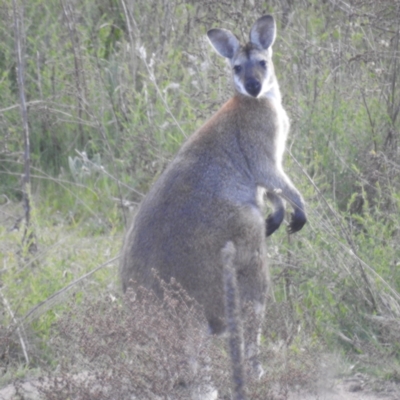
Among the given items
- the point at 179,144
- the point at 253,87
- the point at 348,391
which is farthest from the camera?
the point at 179,144

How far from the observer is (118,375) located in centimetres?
341

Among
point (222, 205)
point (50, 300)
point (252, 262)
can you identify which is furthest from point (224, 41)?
point (50, 300)

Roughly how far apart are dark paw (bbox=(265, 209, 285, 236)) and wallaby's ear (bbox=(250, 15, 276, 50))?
1.16 metres

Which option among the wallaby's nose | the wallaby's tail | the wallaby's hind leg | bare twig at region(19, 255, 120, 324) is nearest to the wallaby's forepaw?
the wallaby's hind leg

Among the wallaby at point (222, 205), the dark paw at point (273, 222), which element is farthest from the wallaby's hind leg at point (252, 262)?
the dark paw at point (273, 222)

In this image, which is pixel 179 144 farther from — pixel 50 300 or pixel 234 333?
pixel 234 333

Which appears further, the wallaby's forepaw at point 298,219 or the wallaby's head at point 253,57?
the wallaby's head at point 253,57

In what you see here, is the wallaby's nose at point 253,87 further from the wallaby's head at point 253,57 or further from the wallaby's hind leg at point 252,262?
the wallaby's hind leg at point 252,262

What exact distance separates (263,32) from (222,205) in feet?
4.93

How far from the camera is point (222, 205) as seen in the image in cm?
445

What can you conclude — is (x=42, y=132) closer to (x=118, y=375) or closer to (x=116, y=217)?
(x=116, y=217)

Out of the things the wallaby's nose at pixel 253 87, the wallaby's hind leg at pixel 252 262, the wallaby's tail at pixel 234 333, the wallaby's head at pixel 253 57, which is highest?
the wallaby's head at pixel 253 57

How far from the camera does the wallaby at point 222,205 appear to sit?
4.22 meters

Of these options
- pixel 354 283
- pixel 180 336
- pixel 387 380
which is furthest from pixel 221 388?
pixel 354 283
